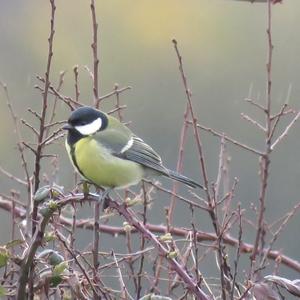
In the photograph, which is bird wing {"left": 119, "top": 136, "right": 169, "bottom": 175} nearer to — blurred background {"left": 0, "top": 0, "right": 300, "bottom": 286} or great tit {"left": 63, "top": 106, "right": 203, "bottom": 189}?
great tit {"left": 63, "top": 106, "right": 203, "bottom": 189}

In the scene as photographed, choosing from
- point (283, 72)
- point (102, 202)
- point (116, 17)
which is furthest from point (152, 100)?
point (102, 202)

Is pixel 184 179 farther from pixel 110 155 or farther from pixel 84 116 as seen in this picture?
pixel 84 116

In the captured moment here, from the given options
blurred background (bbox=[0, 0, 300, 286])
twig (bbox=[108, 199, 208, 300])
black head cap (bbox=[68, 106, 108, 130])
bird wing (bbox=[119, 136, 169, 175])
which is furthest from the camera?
blurred background (bbox=[0, 0, 300, 286])

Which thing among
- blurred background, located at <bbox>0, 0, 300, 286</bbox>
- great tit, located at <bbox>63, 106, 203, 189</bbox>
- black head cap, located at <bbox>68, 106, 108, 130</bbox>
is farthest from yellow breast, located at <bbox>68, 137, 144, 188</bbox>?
blurred background, located at <bbox>0, 0, 300, 286</bbox>

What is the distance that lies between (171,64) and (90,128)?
7.50 m

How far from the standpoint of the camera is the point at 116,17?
33.2ft

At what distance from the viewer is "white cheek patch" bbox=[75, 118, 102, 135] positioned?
2.12 meters

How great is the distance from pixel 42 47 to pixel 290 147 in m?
3.28

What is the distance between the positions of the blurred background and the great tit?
13.0 feet

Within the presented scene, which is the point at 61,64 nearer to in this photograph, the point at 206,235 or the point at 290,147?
the point at 290,147

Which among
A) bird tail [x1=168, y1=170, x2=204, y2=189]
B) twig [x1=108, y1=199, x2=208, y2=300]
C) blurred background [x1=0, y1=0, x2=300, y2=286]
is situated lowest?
twig [x1=108, y1=199, x2=208, y2=300]

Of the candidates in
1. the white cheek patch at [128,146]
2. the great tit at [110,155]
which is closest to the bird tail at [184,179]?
the great tit at [110,155]

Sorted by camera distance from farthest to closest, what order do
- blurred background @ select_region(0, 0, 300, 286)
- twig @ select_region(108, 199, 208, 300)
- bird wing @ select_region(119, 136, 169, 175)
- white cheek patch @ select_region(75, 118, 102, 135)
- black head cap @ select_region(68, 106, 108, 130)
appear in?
blurred background @ select_region(0, 0, 300, 286) < bird wing @ select_region(119, 136, 169, 175) < white cheek patch @ select_region(75, 118, 102, 135) < black head cap @ select_region(68, 106, 108, 130) < twig @ select_region(108, 199, 208, 300)

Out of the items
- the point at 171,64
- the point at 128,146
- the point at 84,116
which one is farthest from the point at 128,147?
the point at 171,64
